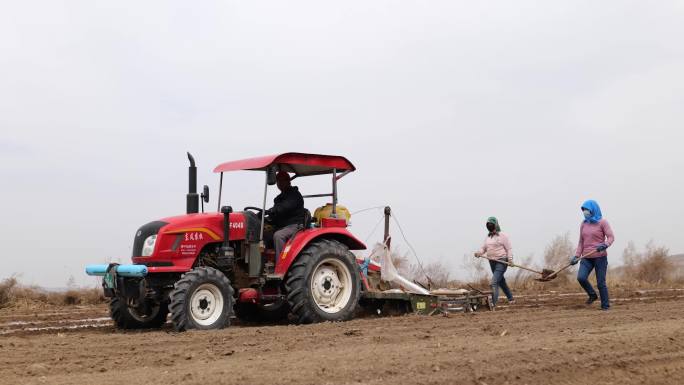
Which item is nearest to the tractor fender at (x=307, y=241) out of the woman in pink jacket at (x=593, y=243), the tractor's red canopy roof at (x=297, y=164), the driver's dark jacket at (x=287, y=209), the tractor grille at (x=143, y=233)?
the driver's dark jacket at (x=287, y=209)

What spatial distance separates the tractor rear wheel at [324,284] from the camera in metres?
9.43

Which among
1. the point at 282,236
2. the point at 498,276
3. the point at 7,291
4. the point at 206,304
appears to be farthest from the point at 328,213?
the point at 7,291

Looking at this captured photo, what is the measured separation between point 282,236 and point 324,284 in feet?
2.84

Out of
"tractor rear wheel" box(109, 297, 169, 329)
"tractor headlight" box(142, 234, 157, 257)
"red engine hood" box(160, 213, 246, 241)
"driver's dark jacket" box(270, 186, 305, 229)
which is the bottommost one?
"tractor rear wheel" box(109, 297, 169, 329)

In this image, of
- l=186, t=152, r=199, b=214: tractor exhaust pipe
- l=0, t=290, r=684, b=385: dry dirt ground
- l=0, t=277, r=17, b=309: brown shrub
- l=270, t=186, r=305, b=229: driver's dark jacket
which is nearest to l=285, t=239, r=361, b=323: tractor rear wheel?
l=270, t=186, r=305, b=229: driver's dark jacket

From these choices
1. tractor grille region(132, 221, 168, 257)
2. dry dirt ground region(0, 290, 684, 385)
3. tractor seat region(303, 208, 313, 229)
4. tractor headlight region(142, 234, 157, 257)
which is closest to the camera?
dry dirt ground region(0, 290, 684, 385)

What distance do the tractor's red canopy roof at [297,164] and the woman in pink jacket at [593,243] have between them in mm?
3917

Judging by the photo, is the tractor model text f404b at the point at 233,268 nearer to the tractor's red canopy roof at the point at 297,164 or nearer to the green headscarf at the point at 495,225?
the tractor's red canopy roof at the point at 297,164

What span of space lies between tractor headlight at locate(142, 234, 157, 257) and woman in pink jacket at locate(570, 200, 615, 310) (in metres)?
6.29

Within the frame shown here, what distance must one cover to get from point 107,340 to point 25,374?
2.07m

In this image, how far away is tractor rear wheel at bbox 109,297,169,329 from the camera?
932 centimetres

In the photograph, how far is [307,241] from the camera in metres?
9.62

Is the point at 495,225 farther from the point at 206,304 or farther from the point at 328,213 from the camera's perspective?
the point at 206,304

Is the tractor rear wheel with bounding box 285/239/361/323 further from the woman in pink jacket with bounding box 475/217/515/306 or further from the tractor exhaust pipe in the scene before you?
the woman in pink jacket with bounding box 475/217/515/306
